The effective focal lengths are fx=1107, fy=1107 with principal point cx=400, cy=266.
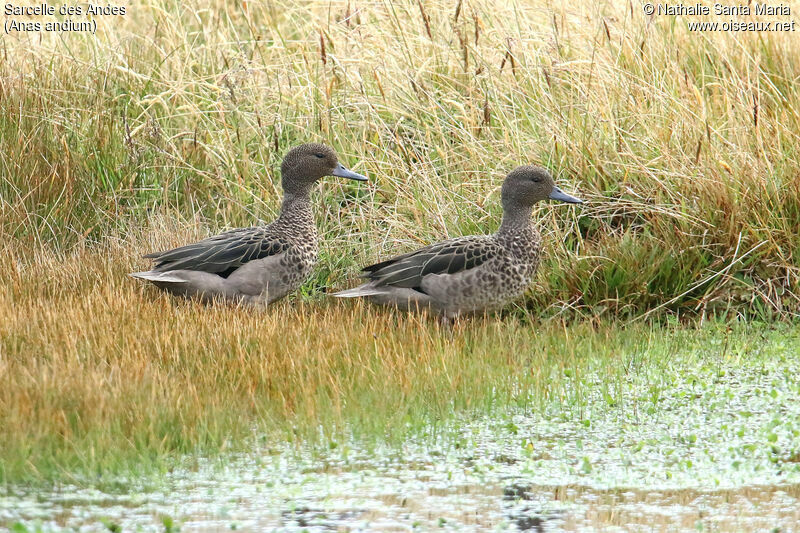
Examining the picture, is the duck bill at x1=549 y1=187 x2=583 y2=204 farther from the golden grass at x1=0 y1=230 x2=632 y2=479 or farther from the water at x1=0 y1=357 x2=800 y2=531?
the water at x1=0 y1=357 x2=800 y2=531

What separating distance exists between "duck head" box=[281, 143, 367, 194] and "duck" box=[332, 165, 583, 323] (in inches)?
31.8

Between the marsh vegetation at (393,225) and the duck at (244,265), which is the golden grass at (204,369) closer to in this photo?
the marsh vegetation at (393,225)

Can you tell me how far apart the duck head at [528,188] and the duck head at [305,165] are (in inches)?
38.8

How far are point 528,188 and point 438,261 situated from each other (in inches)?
29.1

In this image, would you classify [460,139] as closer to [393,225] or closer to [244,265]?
[393,225]

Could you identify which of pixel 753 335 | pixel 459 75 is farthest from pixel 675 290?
pixel 459 75

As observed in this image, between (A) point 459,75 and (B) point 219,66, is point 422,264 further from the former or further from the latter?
(B) point 219,66

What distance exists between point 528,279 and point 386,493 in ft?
9.40

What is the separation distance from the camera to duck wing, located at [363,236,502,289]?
6.64m

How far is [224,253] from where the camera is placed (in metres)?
6.77

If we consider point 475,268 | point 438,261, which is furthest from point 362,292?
point 475,268

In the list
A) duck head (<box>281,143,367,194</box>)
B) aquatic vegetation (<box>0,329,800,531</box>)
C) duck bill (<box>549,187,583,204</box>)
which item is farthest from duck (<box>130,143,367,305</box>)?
aquatic vegetation (<box>0,329,800,531</box>)

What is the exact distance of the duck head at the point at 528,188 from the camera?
6.85m

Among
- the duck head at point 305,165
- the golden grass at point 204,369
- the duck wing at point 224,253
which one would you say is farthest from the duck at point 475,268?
the duck head at point 305,165
